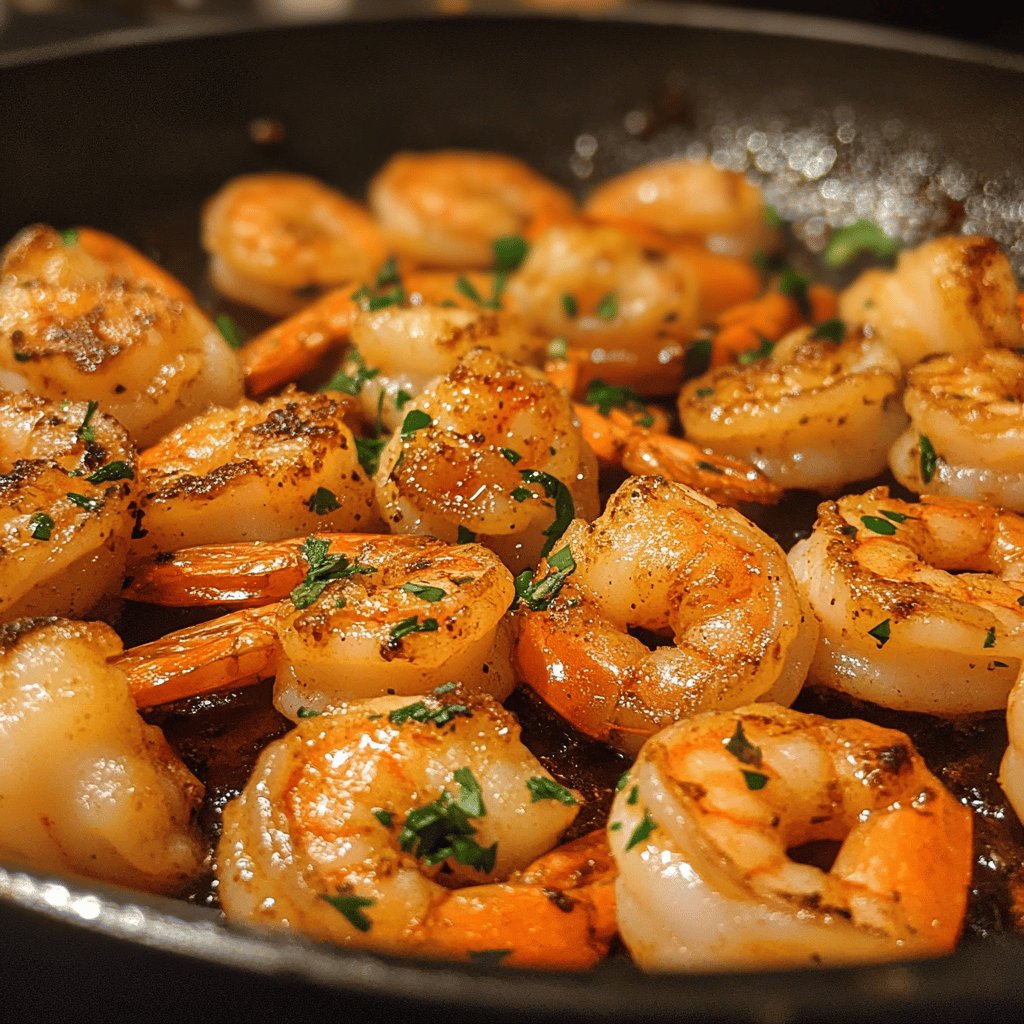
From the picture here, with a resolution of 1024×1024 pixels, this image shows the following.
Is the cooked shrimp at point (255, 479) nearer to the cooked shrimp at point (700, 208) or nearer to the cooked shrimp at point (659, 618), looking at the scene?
the cooked shrimp at point (659, 618)

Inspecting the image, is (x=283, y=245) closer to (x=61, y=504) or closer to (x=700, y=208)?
(x=700, y=208)

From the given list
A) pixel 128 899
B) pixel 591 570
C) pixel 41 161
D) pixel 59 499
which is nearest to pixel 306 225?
pixel 41 161

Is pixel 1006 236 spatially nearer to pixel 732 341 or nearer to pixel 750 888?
pixel 732 341

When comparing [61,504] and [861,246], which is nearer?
[61,504]

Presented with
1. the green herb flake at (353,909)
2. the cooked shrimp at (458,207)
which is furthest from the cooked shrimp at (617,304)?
the green herb flake at (353,909)

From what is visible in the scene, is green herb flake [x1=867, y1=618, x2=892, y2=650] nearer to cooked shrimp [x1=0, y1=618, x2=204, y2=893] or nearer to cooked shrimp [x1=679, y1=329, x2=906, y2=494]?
cooked shrimp [x1=679, y1=329, x2=906, y2=494]

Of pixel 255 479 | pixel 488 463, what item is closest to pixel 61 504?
pixel 255 479
